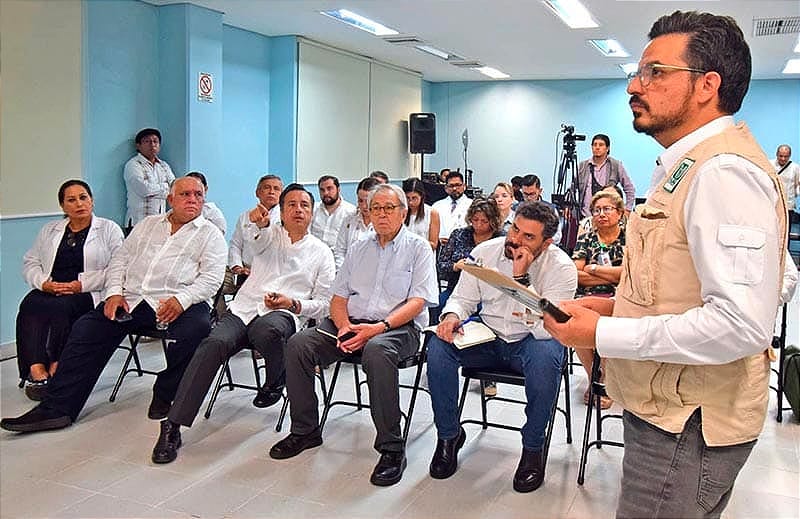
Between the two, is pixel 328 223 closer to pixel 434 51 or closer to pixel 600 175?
pixel 600 175

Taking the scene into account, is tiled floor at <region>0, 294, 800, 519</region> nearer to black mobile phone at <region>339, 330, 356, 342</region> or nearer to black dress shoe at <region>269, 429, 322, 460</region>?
black dress shoe at <region>269, 429, 322, 460</region>

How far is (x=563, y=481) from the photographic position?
2986 millimetres

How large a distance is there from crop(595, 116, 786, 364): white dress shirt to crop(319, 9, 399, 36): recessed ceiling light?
580cm

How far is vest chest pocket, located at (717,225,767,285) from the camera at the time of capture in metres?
1.15

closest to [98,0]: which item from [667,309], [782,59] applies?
[667,309]

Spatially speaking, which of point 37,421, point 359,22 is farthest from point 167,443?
point 359,22

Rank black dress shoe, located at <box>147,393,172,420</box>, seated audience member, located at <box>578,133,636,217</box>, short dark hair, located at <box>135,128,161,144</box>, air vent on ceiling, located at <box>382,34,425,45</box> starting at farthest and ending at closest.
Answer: air vent on ceiling, located at <box>382,34,425,45</box> → seated audience member, located at <box>578,133,636,217</box> → short dark hair, located at <box>135,128,161,144</box> → black dress shoe, located at <box>147,393,172,420</box>

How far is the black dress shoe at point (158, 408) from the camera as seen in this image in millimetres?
3604

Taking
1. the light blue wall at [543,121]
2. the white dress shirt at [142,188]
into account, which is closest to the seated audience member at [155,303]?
the white dress shirt at [142,188]

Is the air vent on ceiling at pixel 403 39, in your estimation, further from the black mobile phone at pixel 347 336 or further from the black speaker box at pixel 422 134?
the black mobile phone at pixel 347 336

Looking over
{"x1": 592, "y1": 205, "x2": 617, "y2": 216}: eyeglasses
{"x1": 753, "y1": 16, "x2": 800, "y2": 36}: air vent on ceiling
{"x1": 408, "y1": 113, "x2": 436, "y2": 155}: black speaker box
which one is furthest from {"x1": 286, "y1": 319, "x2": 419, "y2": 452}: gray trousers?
{"x1": 408, "y1": 113, "x2": 436, "y2": 155}: black speaker box

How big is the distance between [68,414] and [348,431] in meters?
1.33

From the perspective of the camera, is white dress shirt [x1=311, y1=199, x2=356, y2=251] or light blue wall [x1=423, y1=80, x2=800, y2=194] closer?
white dress shirt [x1=311, y1=199, x2=356, y2=251]

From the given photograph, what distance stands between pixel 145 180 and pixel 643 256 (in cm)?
500
